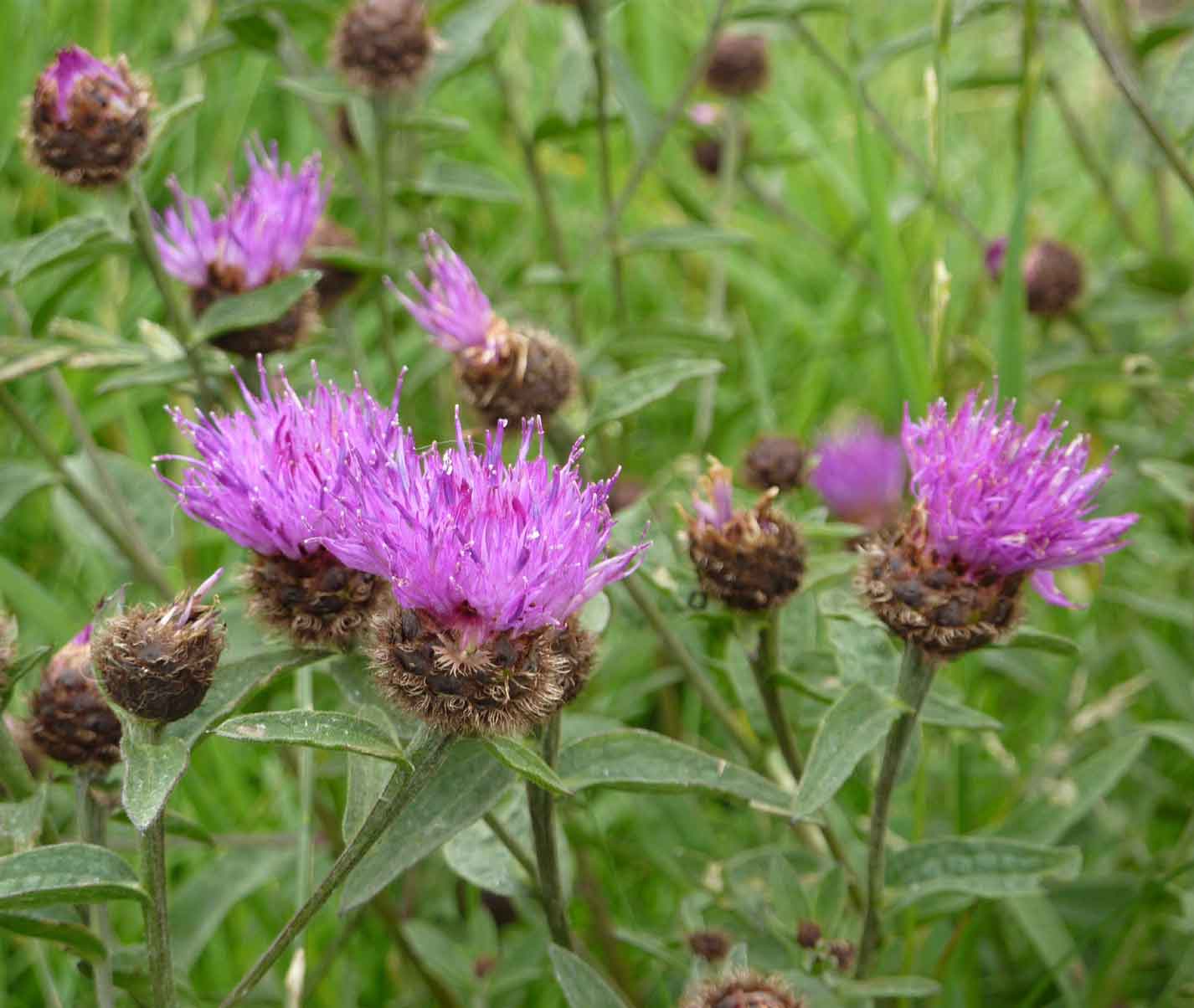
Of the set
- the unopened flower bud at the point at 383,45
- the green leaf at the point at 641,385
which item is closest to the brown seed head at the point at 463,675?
the green leaf at the point at 641,385

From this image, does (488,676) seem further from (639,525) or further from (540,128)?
(540,128)

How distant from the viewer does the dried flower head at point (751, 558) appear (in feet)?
5.99

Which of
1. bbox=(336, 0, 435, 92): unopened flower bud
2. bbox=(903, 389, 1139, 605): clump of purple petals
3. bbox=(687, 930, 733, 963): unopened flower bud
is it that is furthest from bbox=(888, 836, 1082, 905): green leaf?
bbox=(336, 0, 435, 92): unopened flower bud

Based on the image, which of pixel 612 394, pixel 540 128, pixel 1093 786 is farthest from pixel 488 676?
pixel 540 128

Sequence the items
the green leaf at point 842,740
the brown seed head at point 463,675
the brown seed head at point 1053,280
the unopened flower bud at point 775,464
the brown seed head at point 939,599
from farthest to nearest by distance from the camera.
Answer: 1. the brown seed head at point 1053,280
2. the unopened flower bud at point 775,464
3. the brown seed head at point 939,599
4. the green leaf at point 842,740
5. the brown seed head at point 463,675

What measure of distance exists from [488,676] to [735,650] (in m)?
0.80

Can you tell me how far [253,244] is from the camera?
7.15 ft

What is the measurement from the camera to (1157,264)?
2.81 m

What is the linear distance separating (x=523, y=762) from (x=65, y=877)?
456mm

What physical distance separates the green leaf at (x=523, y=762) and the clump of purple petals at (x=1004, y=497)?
540 mm

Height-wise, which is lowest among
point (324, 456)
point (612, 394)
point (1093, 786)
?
point (1093, 786)

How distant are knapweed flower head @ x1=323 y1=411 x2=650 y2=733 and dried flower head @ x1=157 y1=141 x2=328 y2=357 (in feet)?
2.90

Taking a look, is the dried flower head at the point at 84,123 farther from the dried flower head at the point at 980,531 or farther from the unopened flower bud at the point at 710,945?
the unopened flower bud at the point at 710,945

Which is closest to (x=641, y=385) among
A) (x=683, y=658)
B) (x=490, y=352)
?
(x=490, y=352)
